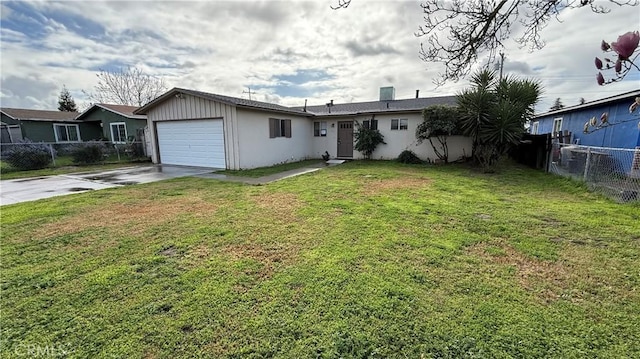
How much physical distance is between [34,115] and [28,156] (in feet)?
39.4

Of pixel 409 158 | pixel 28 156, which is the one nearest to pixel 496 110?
pixel 409 158

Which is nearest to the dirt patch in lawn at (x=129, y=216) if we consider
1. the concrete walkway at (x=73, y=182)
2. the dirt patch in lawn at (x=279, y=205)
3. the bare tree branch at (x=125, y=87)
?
the dirt patch in lawn at (x=279, y=205)

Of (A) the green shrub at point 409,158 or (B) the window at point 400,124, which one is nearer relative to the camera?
(A) the green shrub at point 409,158

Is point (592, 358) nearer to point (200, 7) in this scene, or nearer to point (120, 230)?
point (120, 230)

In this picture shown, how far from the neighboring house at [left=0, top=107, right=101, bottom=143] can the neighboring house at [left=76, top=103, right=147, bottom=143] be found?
834 mm

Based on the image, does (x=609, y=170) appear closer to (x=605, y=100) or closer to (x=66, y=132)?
(x=605, y=100)

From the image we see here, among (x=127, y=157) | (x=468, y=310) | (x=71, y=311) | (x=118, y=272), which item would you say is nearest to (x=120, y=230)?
Answer: (x=118, y=272)

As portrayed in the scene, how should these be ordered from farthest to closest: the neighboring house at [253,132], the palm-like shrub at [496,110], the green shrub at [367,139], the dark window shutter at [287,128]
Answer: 1. the green shrub at [367,139]
2. the dark window shutter at [287,128]
3. the neighboring house at [253,132]
4. the palm-like shrub at [496,110]

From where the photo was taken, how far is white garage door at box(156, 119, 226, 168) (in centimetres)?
1164

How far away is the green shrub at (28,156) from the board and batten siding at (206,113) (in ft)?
15.7

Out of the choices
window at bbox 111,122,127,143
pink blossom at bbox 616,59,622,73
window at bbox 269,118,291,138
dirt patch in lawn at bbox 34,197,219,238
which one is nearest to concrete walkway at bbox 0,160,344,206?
dirt patch in lawn at bbox 34,197,219,238

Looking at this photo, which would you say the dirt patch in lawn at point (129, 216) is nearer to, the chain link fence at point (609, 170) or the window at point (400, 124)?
the chain link fence at point (609, 170)

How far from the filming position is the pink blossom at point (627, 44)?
3.54ft

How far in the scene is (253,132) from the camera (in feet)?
38.1
